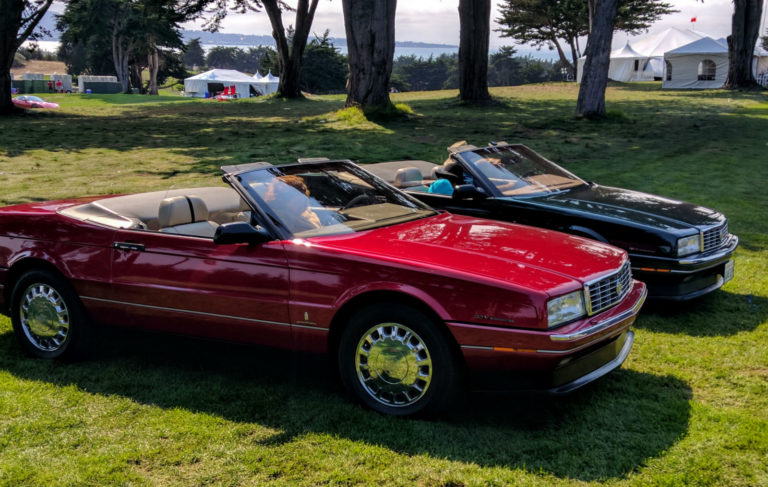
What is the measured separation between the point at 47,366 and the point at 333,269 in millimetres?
2433

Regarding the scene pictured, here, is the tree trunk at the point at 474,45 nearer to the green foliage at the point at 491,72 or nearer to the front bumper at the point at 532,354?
the front bumper at the point at 532,354

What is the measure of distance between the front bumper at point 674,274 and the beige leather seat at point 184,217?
11.4ft

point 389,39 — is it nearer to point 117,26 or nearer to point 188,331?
point 188,331

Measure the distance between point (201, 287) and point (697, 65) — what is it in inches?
1850

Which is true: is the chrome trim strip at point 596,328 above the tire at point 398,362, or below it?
above

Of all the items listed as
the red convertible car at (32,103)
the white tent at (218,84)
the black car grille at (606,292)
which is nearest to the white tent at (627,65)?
the white tent at (218,84)

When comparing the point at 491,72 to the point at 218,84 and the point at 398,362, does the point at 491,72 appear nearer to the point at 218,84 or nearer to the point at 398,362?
the point at 218,84

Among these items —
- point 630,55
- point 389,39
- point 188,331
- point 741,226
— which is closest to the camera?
point 188,331

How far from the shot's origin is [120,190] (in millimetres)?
12617

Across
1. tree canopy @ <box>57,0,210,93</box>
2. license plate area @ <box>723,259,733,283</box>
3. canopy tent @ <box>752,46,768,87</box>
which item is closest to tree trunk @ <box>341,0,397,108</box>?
license plate area @ <box>723,259,733,283</box>

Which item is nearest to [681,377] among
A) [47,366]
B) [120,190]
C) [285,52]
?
[47,366]

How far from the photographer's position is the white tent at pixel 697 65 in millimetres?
45406

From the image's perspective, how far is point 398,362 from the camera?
4301 millimetres

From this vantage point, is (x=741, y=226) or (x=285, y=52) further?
(x=285, y=52)
